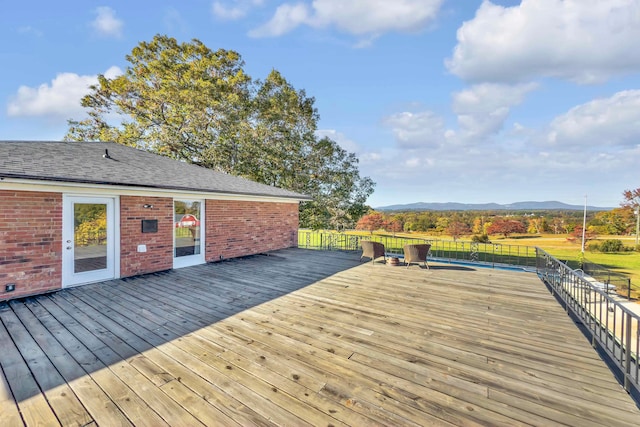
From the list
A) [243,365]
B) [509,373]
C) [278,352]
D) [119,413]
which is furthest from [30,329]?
[509,373]

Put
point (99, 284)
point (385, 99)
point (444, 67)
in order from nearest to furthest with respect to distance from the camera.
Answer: point (99, 284)
point (444, 67)
point (385, 99)

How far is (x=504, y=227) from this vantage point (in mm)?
27703

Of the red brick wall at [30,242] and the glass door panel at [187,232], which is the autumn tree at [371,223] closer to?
the glass door panel at [187,232]

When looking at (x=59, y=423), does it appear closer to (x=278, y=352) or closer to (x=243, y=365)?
(x=243, y=365)

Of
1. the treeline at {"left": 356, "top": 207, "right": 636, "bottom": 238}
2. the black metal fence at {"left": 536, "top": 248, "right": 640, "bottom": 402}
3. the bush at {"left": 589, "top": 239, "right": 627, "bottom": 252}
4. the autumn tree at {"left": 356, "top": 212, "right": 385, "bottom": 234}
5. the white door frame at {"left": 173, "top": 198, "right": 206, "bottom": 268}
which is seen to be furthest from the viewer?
the bush at {"left": 589, "top": 239, "right": 627, "bottom": 252}

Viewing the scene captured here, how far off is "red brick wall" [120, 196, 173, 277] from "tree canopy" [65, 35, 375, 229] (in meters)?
10.1

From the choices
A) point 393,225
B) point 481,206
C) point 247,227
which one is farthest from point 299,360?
point 481,206

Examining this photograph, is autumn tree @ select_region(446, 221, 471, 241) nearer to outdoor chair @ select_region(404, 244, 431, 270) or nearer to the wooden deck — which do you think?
outdoor chair @ select_region(404, 244, 431, 270)

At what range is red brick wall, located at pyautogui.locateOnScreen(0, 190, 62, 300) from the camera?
5258mm

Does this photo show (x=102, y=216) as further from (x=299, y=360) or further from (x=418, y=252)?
(x=418, y=252)

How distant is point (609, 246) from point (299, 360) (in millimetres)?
38882

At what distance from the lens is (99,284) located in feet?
20.8

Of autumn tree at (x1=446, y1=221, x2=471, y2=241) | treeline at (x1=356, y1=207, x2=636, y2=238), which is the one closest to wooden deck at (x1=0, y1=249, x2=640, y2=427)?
treeline at (x1=356, y1=207, x2=636, y2=238)

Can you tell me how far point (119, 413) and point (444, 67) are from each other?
1448 centimetres
